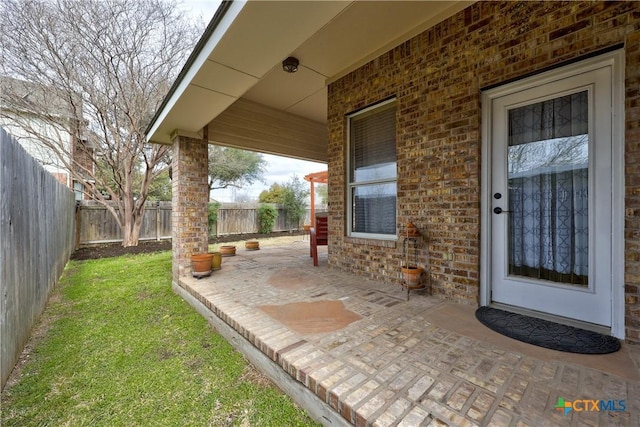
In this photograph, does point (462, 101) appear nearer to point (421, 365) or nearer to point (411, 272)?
point (411, 272)

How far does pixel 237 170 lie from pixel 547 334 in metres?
15.9

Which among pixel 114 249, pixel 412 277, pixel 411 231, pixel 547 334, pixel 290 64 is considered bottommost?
pixel 114 249

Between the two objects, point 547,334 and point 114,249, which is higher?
point 547,334

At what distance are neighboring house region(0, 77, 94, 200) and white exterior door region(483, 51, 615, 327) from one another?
9.23 m

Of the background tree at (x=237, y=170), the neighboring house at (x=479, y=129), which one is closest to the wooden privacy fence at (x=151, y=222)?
the background tree at (x=237, y=170)

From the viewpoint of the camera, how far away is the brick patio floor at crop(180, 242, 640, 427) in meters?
1.26

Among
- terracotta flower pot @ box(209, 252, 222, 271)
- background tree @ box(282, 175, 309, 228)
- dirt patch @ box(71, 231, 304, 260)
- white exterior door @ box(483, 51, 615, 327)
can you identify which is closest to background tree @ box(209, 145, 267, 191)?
background tree @ box(282, 175, 309, 228)

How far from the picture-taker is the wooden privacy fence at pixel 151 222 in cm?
810

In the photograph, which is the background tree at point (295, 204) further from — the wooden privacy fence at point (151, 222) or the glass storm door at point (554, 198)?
the glass storm door at point (554, 198)

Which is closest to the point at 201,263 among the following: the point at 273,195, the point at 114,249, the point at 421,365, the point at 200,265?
the point at 200,265

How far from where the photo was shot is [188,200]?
3973 mm

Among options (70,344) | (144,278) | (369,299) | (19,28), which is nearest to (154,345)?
(70,344)

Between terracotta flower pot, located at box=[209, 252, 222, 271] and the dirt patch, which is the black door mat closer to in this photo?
terracotta flower pot, located at box=[209, 252, 222, 271]

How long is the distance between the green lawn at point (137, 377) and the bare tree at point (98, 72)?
5.46m
